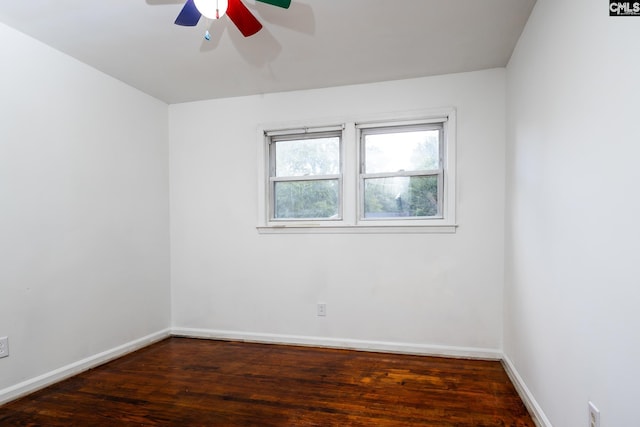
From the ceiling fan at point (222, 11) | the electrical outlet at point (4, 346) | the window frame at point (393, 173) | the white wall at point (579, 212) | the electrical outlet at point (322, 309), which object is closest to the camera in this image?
the white wall at point (579, 212)

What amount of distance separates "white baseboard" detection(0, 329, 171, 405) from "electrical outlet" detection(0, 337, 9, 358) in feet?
0.73

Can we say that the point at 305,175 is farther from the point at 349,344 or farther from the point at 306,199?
the point at 349,344

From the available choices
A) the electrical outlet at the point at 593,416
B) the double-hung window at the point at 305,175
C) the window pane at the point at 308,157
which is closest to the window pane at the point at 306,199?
the double-hung window at the point at 305,175

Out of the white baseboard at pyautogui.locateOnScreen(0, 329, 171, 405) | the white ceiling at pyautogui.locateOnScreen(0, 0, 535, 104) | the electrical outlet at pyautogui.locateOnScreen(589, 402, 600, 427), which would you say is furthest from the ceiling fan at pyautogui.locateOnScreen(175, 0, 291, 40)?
the white baseboard at pyautogui.locateOnScreen(0, 329, 171, 405)

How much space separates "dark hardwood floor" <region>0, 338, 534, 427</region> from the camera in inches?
80.5

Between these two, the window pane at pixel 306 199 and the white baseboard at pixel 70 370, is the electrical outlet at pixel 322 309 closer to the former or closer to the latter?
the window pane at pixel 306 199

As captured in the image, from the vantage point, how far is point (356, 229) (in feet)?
10.5

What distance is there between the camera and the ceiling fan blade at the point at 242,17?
73.2 inches

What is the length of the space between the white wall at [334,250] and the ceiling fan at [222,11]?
1.33m

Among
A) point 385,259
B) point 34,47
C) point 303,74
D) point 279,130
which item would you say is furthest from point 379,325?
point 34,47

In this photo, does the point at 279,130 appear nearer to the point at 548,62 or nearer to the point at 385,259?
the point at 385,259

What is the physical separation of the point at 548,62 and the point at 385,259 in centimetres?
186

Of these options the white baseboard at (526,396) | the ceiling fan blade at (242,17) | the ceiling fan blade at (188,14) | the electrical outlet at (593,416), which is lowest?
the white baseboard at (526,396)

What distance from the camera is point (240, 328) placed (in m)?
3.49
